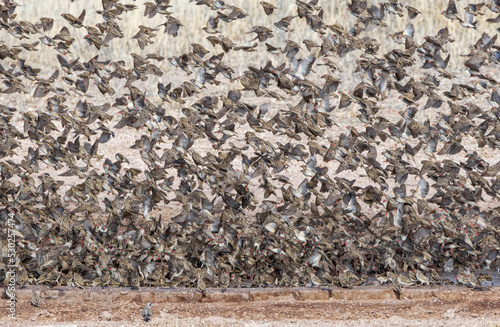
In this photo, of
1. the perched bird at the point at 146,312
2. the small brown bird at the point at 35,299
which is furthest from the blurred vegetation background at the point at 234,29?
the perched bird at the point at 146,312

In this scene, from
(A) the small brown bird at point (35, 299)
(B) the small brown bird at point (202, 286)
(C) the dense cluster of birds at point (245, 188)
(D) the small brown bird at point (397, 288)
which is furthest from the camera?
(C) the dense cluster of birds at point (245, 188)

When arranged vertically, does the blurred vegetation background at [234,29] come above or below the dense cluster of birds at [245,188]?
below

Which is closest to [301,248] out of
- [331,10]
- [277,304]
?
[277,304]

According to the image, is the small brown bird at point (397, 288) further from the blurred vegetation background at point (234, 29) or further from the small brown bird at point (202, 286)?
the blurred vegetation background at point (234, 29)

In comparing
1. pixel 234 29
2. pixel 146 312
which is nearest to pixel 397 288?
pixel 146 312

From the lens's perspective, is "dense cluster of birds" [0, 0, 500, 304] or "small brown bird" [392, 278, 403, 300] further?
"dense cluster of birds" [0, 0, 500, 304]

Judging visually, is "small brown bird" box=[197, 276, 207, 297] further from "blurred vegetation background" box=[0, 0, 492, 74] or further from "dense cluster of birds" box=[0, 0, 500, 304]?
"blurred vegetation background" box=[0, 0, 492, 74]

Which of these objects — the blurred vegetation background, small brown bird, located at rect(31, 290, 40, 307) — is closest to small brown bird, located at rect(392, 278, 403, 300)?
small brown bird, located at rect(31, 290, 40, 307)

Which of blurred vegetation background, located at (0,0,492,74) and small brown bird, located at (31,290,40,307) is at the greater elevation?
small brown bird, located at (31,290,40,307)
